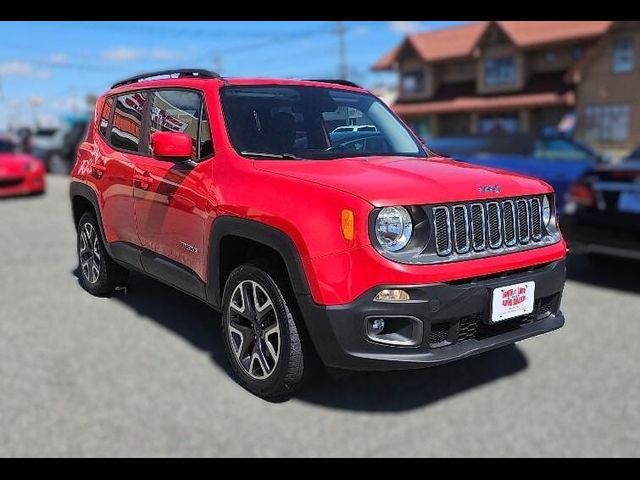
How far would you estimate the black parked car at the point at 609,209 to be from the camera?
206cm

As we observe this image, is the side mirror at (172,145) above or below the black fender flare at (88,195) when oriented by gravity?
above

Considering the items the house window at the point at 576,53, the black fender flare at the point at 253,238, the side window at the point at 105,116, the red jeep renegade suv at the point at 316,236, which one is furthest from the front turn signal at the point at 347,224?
the house window at the point at 576,53

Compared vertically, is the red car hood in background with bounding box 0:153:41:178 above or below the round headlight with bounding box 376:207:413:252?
above

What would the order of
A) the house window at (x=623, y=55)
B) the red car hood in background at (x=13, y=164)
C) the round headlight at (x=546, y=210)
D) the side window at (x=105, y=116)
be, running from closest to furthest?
the round headlight at (x=546, y=210) → the side window at (x=105, y=116) → the red car hood in background at (x=13, y=164) → the house window at (x=623, y=55)

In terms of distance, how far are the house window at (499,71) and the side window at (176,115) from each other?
257ft

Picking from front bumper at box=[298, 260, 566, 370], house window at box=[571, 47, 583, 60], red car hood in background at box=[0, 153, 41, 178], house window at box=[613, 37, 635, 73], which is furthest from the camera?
house window at box=[571, 47, 583, 60]

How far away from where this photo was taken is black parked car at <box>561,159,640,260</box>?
6.77 feet

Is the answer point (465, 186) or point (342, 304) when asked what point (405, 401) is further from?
point (465, 186)

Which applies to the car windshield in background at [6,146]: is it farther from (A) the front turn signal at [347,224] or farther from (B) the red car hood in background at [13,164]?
(A) the front turn signal at [347,224]

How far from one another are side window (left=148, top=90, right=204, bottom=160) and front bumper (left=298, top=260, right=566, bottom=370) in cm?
46

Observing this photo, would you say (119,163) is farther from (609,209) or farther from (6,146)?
(609,209)

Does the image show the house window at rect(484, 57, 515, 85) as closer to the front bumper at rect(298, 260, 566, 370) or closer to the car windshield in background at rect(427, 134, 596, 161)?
the car windshield in background at rect(427, 134, 596, 161)

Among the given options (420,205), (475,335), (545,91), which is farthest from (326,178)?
(545,91)

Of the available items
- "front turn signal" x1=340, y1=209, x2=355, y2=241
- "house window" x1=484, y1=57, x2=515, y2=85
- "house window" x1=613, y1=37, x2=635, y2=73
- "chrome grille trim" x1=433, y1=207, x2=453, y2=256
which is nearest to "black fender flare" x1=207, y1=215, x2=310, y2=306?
"front turn signal" x1=340, y1=209, x2=355, y2=241
